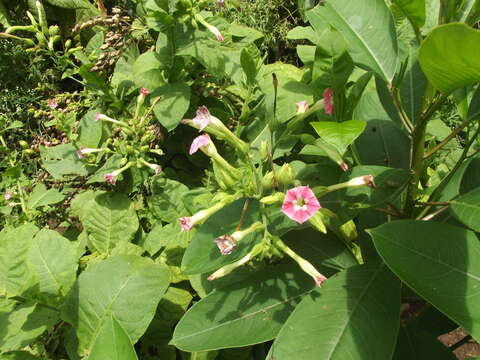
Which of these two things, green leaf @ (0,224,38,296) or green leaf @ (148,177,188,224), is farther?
green leaf @ (148,177,188,224)

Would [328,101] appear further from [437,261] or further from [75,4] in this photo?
[75,4]

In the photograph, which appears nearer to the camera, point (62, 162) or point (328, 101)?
point (328, 101)

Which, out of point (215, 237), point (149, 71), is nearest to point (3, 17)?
point (149, 71)

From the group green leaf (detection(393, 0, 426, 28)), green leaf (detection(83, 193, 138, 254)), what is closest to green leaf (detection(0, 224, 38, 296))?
green leaf (detection(83, 193, 138, 254))

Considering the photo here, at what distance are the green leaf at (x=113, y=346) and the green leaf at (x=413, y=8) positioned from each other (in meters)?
0.80

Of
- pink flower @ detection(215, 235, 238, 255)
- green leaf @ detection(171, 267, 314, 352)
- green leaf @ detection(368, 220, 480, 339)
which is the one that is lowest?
green leaf @ detection(171, 267, 314, 352)

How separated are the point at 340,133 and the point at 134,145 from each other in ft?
2.85

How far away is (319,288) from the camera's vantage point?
92 cm

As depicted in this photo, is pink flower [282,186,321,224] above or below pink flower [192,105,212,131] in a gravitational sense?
below

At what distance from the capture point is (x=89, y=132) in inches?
59.1

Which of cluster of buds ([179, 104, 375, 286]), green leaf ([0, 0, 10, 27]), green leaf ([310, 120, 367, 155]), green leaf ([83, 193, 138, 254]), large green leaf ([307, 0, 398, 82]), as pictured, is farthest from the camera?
green leaf ([0, 0, 10, 27])

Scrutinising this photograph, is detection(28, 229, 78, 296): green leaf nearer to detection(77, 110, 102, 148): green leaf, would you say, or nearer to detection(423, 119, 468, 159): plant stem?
detection(77, 110, 102, 148): green leaf

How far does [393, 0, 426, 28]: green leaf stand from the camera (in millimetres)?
749

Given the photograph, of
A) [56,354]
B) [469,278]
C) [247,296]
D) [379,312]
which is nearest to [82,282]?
[56,354]
